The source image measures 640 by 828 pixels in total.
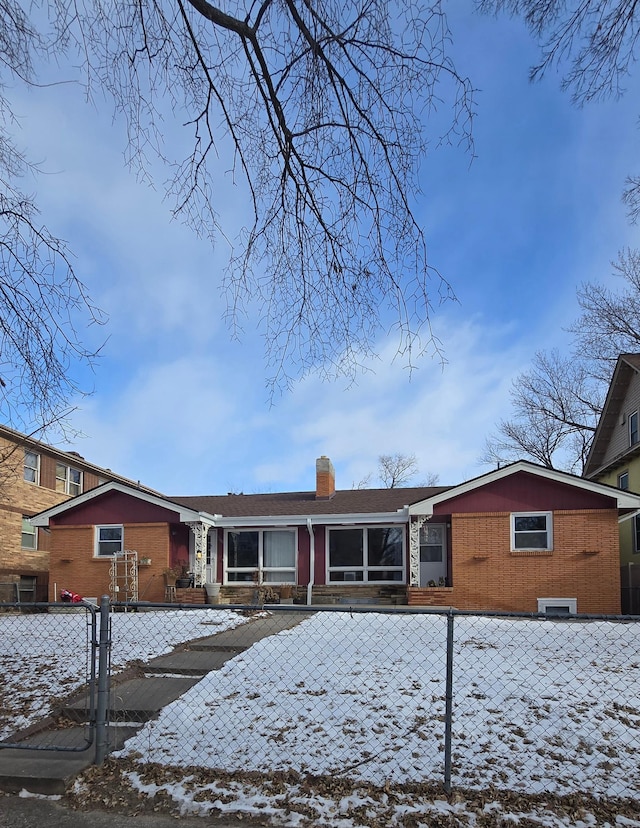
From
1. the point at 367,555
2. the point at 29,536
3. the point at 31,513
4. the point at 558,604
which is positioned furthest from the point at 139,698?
the point at 29,536

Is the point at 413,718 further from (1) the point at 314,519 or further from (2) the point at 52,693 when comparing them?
(1) the point at 314,519

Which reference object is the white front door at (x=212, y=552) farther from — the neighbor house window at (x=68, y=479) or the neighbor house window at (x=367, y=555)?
the neighbor house window at (x=68, y=479)

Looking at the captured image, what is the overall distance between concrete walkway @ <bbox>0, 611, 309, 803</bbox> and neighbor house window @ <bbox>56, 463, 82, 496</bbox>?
1680 centimetres

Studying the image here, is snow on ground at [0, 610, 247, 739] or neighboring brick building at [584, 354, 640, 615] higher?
neighboring brick building at [584, 354, 640, 615]

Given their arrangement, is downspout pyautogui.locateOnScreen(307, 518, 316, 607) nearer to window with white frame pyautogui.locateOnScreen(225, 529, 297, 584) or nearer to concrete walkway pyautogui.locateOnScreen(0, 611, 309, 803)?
window with white frame pyautogui.locateOnScreen(225, 529, 297, 584)

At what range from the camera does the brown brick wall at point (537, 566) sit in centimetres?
1487

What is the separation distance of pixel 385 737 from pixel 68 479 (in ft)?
74.2

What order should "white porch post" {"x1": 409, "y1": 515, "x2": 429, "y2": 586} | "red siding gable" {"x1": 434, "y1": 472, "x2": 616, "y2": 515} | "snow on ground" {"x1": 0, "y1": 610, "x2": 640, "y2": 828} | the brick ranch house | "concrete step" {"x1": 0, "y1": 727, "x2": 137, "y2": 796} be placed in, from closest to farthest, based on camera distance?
"snow on ground" {"x1": 0, "y1": 610, "x2": 640, "y2": 828}, "concrete step" {"x1": 0, "y1": 727, "x2": 137, "y2": 796}, the brick ranch house, "red siding gable" {"x1": 434, "y1": 472, "x2": 616, "y2": 515}, "white porch post" {"x1": 409, "y1": 515, "x2": 429, "y2": 586}

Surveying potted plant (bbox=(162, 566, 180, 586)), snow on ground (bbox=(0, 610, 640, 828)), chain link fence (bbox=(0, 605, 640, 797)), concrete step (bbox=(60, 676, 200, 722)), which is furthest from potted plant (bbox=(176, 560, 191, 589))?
concrete step (bbox=(60, 676, 200, 722))

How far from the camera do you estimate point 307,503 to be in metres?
19.7

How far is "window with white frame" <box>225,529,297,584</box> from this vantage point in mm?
18703

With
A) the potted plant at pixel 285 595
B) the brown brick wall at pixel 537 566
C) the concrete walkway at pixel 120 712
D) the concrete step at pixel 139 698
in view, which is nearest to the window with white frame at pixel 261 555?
the potted plant at pixel 285 595

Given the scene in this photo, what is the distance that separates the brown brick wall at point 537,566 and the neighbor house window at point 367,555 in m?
2.75

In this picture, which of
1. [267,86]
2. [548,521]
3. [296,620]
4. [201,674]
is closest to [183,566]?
[296,620]
